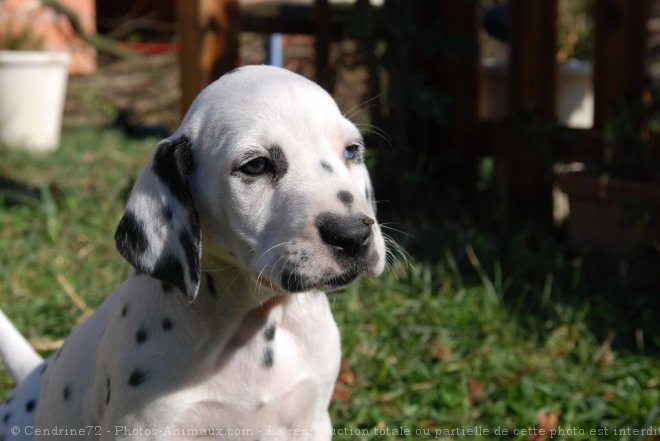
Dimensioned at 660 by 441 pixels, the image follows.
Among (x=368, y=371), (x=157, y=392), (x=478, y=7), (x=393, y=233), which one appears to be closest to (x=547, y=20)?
(x=478, y=7)

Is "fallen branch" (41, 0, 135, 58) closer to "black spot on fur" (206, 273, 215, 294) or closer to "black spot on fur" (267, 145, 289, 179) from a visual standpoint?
"black spot on fur" (206, 273, 215, 294)

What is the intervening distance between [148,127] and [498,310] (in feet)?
22.9

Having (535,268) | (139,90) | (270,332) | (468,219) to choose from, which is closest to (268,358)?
(270,332)

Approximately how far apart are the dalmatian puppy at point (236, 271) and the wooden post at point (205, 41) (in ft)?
10.2

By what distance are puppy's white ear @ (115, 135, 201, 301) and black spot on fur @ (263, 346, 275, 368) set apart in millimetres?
349

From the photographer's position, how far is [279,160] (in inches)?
105

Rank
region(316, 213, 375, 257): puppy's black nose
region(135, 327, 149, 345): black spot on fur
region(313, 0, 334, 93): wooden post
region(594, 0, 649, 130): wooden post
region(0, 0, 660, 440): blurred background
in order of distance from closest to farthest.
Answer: region(316, 213, 375, 257): puppy's black nose
region(135, 327, 149, 345): black spot on fur
region(0, 0, 660, 440): blurred background
region(594, 0, 649, 130): wooden post
region(313, 0, 334, 93): wooden post

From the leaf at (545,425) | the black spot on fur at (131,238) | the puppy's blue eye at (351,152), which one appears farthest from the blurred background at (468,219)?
the black spot on fur at (131,238)

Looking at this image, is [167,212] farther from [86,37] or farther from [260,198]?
[86,37]

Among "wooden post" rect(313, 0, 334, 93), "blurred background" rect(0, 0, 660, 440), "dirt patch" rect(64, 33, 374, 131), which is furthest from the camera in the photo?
"dirt patch" rect(64, 33, 374, 131)

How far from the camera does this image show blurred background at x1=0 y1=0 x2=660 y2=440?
166 inches

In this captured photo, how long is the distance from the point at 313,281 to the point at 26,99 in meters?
8.31

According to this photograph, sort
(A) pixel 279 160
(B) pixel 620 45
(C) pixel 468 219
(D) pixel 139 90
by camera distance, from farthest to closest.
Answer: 1. (D) pixel 139 90
2. (C) pixel 468 219
3. (B) pixel 620 45
4. (A) pixel 279 160

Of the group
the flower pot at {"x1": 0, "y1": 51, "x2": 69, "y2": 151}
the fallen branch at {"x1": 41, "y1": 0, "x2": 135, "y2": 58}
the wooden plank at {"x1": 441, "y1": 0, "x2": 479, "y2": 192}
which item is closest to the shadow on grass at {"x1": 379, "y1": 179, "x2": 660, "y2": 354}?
the wooden plank at {"x1": 441, "y1": 0, "x2": 479, "y2": 192}
